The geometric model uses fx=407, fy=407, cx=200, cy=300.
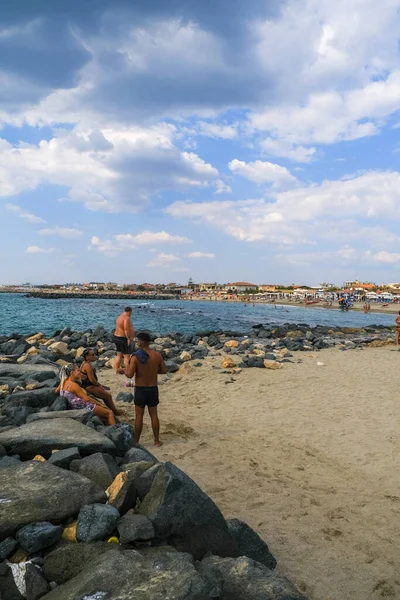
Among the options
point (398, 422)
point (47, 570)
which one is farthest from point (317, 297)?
point (47, 570)

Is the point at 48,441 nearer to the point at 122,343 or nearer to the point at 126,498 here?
the point at 126,498

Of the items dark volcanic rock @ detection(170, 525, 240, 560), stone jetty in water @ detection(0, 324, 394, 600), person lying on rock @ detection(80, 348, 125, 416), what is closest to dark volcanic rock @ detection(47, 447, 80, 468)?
stone jetty in water @ detection(0, 324, 394, 600)

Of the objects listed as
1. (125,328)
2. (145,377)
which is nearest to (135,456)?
(145,377)

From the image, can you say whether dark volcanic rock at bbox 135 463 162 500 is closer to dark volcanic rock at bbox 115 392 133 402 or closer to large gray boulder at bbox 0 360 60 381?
dark volcanic rock at bbox 115 392 133 402

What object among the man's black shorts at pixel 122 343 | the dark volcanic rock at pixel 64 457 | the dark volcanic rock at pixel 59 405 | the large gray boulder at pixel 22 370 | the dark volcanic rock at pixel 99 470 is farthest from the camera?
the man's black shorts at pixel 122 343

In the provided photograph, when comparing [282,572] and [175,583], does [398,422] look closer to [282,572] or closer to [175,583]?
[282,572]

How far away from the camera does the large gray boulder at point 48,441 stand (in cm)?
523

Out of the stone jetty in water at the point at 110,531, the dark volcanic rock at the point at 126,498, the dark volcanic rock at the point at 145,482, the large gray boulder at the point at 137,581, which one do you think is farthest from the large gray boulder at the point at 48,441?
the large gray boulder at the point at 137,581

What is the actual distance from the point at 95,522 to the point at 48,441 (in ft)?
6.72

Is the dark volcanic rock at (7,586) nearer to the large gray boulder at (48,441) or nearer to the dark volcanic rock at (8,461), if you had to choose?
the dark volcanic rock at (8,461)

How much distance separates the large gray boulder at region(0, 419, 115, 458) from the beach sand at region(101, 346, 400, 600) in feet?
5.42

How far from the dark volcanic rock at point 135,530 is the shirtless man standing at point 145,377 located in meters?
3.71

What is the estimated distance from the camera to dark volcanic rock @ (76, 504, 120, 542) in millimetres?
3453

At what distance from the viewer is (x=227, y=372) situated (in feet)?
45.0
